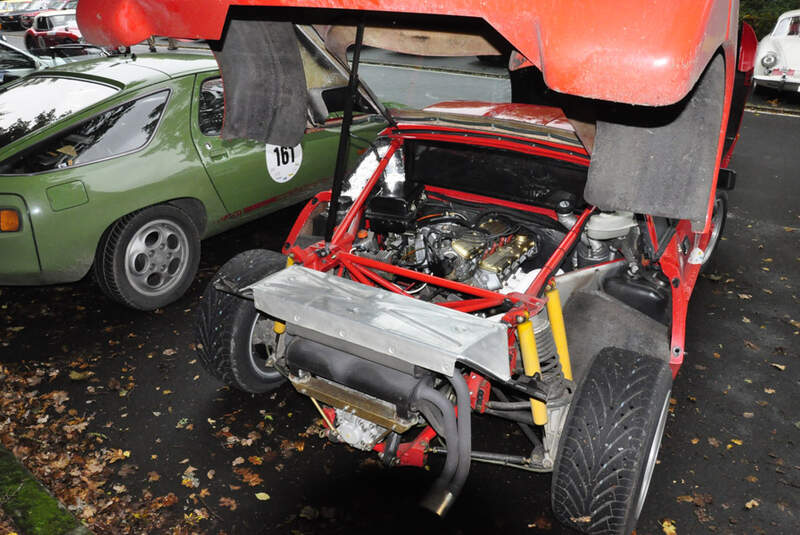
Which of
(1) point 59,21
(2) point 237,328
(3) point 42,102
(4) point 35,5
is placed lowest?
(2) point 237,328

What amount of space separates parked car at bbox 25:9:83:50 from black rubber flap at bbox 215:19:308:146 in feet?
44.3

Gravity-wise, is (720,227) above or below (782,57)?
below

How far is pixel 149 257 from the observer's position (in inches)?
200

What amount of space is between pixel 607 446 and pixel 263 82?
2.67m

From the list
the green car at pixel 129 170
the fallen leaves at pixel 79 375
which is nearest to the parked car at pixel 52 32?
the green car at pixel 129 170

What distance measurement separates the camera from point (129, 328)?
500 cm

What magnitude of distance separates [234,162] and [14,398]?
2416 mm

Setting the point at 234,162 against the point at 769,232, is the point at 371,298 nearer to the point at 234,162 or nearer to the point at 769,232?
the point at 234,162

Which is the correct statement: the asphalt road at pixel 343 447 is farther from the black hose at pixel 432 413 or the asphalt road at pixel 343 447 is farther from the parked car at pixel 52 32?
the parked car at pixel 52 32

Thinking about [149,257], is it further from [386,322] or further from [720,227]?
[720,227]

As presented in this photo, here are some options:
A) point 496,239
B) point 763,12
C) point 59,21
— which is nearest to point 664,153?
point 496,239

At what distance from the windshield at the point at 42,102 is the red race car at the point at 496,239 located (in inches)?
74.9

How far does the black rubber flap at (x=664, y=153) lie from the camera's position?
2.55 metres

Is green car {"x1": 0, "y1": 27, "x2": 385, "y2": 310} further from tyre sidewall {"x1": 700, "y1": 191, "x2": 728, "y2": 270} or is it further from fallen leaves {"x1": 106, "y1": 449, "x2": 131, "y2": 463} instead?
tyre sidewall {"x1": 700, "y1": 191, "x2": 728, "y2": 270}
